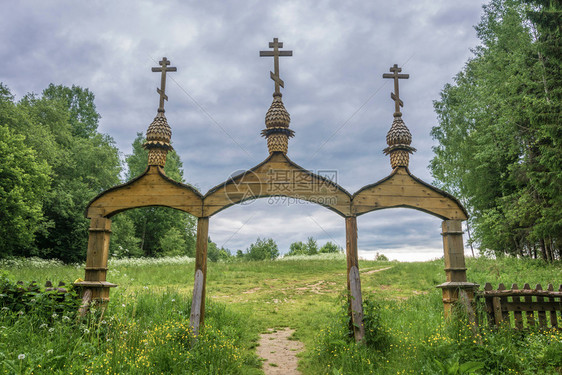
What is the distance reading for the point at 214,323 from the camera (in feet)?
23.9

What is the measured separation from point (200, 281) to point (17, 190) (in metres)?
17.6

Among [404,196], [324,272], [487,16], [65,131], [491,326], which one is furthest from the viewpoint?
[65,131]

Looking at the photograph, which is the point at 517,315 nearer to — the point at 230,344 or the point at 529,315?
the point at 529,315

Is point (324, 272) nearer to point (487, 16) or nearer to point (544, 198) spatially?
point (544, 198)

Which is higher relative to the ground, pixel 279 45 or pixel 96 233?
pixel 279 45

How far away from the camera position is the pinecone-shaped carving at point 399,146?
6.81 metres

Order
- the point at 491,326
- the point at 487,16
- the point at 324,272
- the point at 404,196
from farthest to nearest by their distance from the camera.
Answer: the point at 487,16, the point at 324,272, the point at 404,196, the point at 491,326

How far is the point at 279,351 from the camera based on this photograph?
6617 mm

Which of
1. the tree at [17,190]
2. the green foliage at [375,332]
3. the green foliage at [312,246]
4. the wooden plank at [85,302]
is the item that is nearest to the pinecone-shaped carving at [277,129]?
the green foliage at [375,332]

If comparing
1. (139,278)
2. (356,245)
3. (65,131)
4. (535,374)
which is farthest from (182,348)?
(65,131)

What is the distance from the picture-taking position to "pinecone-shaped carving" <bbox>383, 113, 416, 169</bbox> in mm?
6809

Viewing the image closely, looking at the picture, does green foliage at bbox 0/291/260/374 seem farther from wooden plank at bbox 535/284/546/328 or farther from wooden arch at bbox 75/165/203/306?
wooden plank at bbox 535/284/546/328

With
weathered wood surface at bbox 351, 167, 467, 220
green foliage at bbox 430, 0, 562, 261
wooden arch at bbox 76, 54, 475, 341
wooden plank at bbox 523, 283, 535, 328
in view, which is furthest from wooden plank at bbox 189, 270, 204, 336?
green foliage at bbox 430, 0, 562, 261

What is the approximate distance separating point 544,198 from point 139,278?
1765 centimetres
